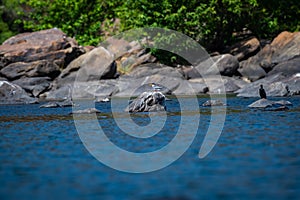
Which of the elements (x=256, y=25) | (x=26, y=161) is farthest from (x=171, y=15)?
(x=26, y=161)

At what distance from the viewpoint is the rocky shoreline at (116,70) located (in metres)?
37.0

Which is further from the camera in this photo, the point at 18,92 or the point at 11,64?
the point at 11,64

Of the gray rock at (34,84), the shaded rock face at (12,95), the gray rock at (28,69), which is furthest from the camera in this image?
the gray rock at (28,69)

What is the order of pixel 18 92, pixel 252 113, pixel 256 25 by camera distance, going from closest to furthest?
pixel 252 113
pixel 18 92
pixel 256 25

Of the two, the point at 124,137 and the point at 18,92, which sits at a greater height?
the point at 124,137

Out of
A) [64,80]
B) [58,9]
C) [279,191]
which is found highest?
[279,191]

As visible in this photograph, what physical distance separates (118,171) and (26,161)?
232cm

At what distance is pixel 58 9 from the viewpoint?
172 feet

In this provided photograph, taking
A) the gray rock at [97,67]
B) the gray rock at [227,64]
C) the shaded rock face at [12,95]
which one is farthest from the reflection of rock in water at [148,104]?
the gray rock at [227,64]

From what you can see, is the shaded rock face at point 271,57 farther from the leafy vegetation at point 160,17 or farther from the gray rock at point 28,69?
the gray rock at point 28,69

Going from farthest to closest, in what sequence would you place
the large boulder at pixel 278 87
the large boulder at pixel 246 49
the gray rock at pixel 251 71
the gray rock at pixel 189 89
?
the large boulder at pixel 246 49 → the gray rock at pixel 251 71 → the gray rock at pixel 189 89 → the large boulder at pixel 278 87

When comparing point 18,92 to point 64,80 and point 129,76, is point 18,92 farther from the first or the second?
point 129,76

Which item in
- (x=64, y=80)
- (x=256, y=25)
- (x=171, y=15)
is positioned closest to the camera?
(x=64, y=80)

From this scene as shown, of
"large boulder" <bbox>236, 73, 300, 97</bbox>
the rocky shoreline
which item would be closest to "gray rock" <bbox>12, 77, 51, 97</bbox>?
the rocky shoreline
